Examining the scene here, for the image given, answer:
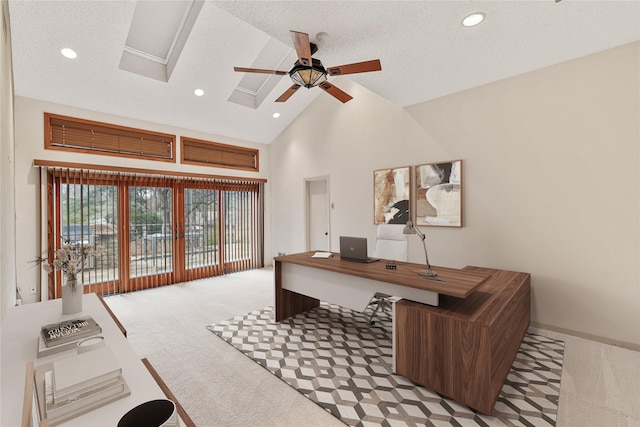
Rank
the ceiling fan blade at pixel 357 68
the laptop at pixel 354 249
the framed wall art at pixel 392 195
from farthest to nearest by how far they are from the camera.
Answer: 1. the framed wall art at pixel 392 195
2. the laptop at pixel 354 249
3. the ceiling fan blade at pixel 357 68

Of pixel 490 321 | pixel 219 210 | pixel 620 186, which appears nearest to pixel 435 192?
pixel 620 186

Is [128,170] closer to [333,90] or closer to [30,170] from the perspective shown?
[30,170]

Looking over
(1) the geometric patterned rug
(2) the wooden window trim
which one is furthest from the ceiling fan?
(2) the wooden window trim

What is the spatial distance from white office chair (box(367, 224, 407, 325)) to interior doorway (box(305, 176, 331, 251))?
6.25ft

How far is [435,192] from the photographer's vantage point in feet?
12.6

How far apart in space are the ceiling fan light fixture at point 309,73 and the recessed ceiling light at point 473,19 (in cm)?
123

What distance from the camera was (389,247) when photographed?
3.49 m

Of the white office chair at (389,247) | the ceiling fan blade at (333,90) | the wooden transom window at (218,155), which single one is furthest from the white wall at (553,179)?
the wooden transom window at (218,155)

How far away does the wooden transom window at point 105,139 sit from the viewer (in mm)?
3998

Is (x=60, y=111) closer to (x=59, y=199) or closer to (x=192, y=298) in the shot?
(x=59, y=199)

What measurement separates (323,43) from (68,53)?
316 centimetres

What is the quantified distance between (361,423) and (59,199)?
486cm

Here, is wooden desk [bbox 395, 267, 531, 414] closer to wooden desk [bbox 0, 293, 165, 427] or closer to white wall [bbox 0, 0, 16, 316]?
wooden desk [bbox 0, 293, 165, 427]

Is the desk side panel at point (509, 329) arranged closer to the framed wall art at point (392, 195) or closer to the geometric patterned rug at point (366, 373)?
the geometric patterned rug at point (366, 373)
